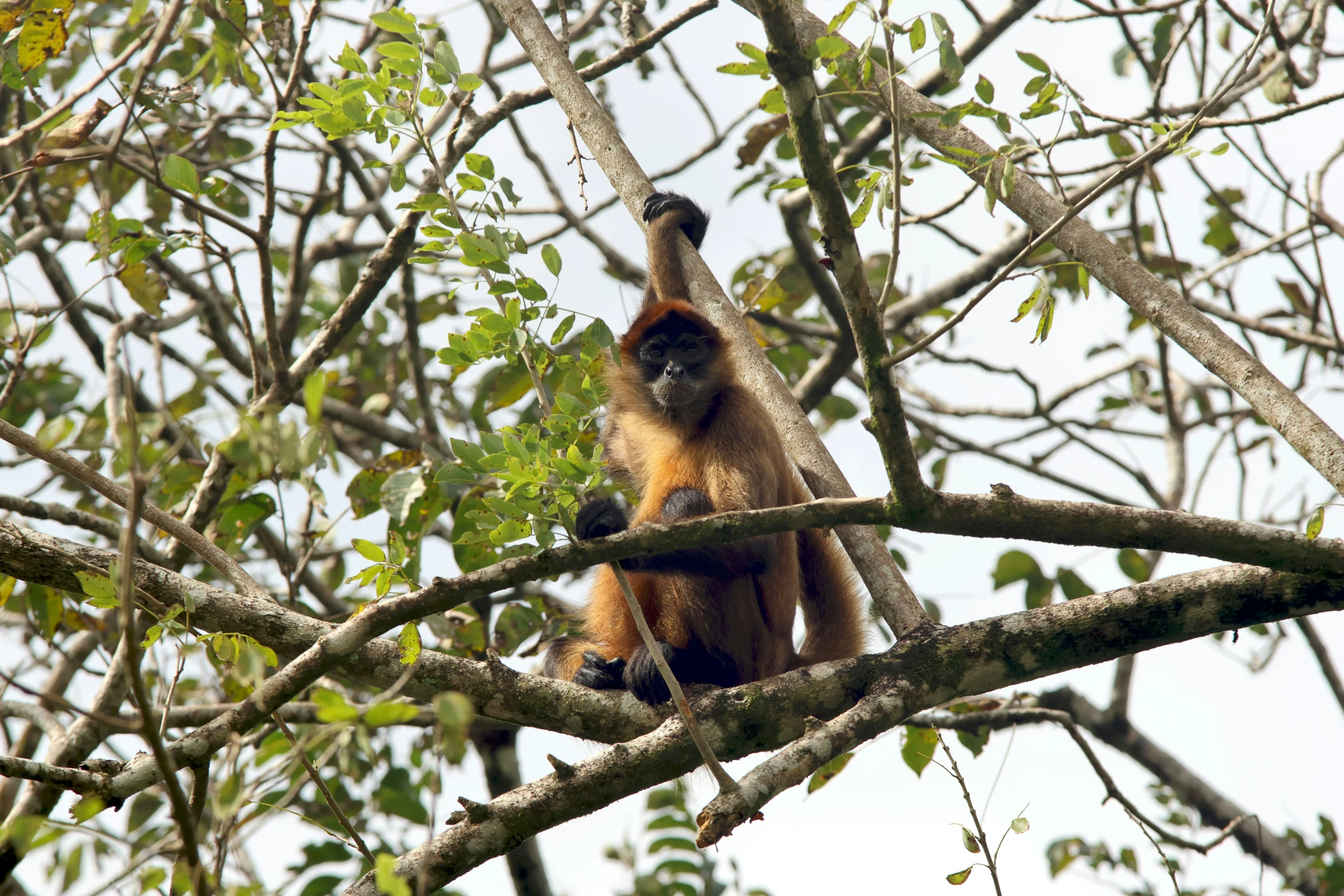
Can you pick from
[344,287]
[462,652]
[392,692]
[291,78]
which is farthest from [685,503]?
[344,287]

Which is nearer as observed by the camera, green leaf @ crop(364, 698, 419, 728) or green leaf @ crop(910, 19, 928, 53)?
green leaf @ crop(364, 698, 419, 728)

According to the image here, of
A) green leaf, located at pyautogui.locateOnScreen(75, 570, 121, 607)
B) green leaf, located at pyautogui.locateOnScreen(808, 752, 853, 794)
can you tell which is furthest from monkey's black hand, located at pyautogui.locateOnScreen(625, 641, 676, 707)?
green leaf, located at pyautogui.locateOnScreen(75, 570, 121, 607)

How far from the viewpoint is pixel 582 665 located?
5332 mm

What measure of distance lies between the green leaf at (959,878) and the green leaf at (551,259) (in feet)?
7.99

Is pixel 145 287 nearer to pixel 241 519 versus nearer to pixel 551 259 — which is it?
pixel 241 519

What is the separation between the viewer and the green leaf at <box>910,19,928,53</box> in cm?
310

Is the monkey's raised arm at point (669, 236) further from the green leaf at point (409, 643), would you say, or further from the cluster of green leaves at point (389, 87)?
the green leaf at point (409, 643)

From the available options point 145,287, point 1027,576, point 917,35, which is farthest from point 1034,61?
point 145,287

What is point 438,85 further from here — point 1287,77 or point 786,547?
point 1287,77

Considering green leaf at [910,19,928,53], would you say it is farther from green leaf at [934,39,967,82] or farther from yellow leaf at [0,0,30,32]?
yellow leaf at [0,0,30,32]

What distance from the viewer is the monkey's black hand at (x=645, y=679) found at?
4.49 meters

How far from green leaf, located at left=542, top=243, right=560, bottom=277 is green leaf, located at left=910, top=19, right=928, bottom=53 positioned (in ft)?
4.45

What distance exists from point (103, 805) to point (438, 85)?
2427 mm

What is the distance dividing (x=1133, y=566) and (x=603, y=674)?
393 centimetres
